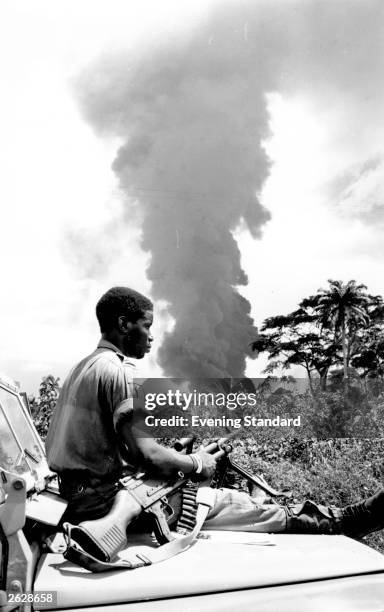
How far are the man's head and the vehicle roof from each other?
72 centimetres

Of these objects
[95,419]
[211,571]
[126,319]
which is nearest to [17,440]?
[95,419]

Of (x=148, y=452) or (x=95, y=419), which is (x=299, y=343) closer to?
(x=148, y=452)

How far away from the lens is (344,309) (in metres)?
2.42

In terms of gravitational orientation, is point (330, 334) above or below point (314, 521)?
above

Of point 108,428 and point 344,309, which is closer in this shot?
point 108,428

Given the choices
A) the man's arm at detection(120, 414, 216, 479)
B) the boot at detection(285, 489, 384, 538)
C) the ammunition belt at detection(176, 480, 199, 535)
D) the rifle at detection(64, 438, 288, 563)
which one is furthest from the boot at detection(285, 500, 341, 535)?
the man's arm at detection(120, 414, 216, 479)

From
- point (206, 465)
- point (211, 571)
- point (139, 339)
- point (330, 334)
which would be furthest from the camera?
point (330, 334)

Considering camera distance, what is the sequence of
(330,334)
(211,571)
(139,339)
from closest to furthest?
(211,571) → (139,339) → (330,334)

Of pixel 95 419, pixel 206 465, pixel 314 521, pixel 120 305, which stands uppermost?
pixel 120 305

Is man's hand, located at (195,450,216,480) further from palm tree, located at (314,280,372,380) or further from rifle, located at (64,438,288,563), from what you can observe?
palm tree, located at (314,280,372,380)

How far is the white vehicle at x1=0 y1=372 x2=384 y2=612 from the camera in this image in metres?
1.69

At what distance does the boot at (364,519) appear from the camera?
88.1 inches

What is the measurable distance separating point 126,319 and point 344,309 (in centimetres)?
94

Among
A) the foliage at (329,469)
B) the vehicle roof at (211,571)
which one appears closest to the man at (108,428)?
the vehicle roof at (211,571)
